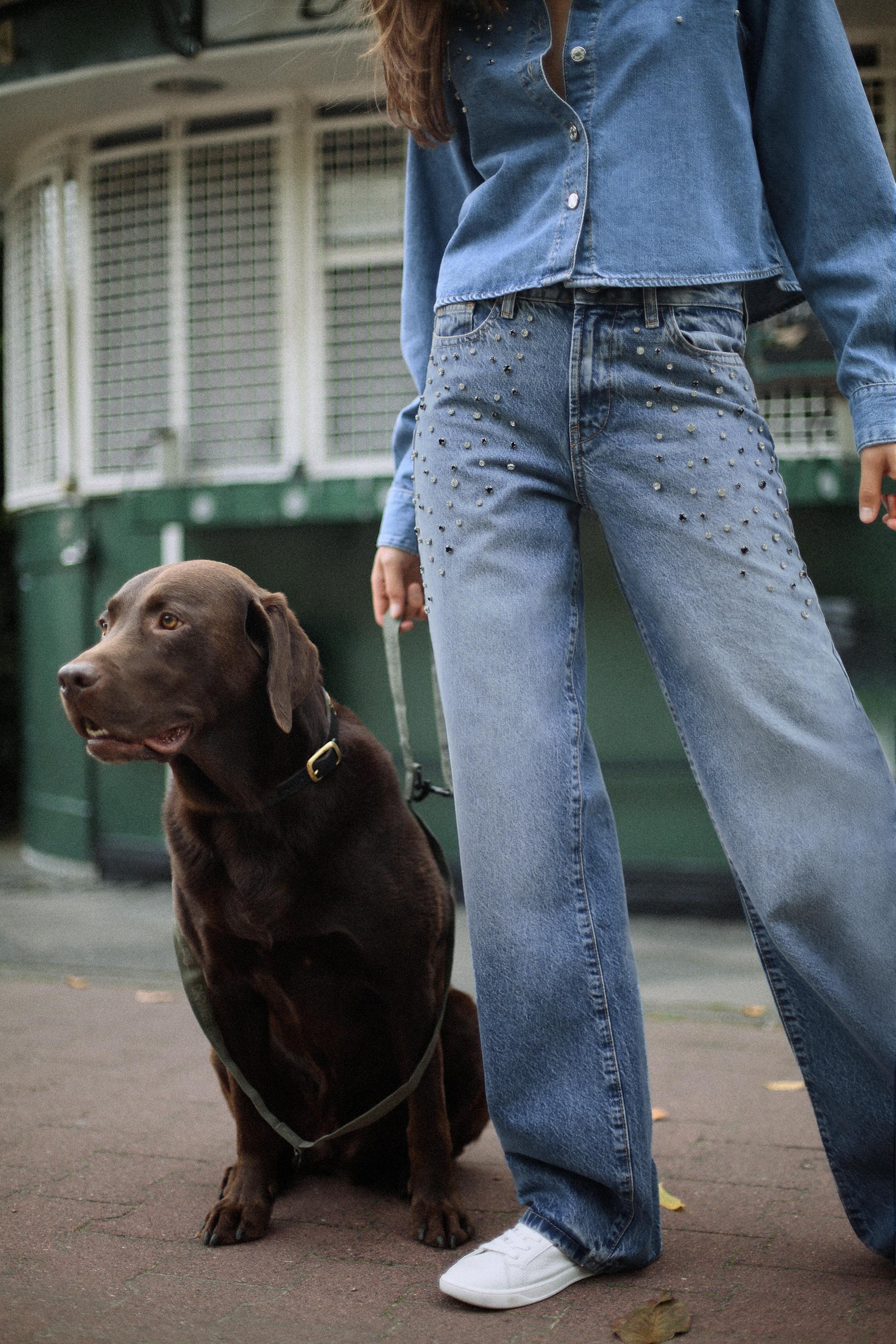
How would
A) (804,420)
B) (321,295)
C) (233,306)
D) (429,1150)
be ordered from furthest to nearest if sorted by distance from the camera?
(233,306) < (321,295) < (804,420) < (429,1150)

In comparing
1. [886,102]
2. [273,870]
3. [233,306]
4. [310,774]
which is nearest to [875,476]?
[310,774]

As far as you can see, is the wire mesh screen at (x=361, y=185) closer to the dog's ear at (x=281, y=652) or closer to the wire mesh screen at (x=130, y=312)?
the wire mesh screen at (x=130, y=312)

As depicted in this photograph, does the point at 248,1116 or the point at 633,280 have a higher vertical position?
the point at 633,280

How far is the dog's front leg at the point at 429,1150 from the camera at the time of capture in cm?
241

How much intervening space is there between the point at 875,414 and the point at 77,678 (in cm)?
Answer: 135

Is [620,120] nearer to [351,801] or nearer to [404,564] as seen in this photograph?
[404,564]

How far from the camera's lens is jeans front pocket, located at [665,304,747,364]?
1.97 m

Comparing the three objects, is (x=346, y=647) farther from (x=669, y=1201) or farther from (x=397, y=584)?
(x=669, y=1201)

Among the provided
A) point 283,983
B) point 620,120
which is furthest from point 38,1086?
point 620,120

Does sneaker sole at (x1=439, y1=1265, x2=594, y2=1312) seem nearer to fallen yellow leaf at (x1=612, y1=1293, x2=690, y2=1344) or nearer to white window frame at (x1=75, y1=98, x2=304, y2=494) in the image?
fallen yellow leaf at (x1=612, y1=1293, x2=690, y2=1344)

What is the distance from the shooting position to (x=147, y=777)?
22.1 ft

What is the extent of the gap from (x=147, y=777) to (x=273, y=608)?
14.8 feet

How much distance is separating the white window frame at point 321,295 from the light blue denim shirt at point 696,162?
436 cm

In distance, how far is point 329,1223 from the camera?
2.51 meters
